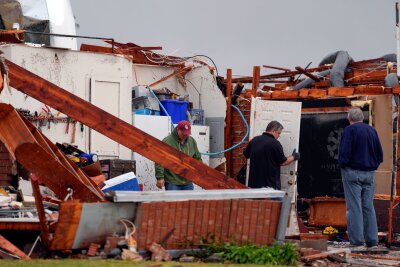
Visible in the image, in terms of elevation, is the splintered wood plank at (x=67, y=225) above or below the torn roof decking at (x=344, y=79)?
below

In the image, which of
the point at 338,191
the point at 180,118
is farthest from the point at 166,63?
the point at 338,191

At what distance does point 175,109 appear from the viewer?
2133cm

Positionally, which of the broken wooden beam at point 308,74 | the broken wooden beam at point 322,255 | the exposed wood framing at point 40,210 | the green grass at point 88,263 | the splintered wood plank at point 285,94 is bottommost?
the broken wooden beam at point 322,255

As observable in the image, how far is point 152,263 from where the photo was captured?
955cm

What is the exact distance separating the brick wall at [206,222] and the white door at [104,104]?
30.9 ft

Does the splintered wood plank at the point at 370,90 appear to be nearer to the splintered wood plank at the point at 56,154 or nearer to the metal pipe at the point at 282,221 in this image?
the metal pipe at the point at 282,221

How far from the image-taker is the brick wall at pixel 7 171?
51.2ft

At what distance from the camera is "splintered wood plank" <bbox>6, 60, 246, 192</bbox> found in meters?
11.1

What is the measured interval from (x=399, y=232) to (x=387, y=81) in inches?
124

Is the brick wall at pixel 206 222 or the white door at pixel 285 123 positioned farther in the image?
the white door at pixel 285 123

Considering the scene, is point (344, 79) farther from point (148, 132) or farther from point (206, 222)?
point (206, 222)

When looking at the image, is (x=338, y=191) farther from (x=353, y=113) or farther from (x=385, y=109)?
(x=353, y=113)

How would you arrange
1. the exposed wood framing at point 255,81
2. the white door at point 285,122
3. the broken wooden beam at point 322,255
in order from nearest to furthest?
the broken wooden beam at point 322,255, the white door at point 285,122, the exposed wood framing at point 255,81

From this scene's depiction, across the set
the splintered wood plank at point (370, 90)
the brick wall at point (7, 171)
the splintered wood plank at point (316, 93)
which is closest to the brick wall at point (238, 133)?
the splintered wood plank at point (316, 93)
